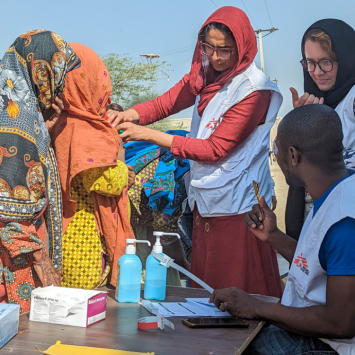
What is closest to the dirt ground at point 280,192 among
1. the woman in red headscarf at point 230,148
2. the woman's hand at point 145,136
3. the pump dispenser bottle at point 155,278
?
the woman in red headscarf at point 230,148

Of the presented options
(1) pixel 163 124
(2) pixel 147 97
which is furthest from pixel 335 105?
(1) pixel 163 124

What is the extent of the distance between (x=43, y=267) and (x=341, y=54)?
1.90 metres

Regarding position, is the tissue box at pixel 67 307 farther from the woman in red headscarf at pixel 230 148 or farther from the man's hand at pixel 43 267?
the woman in red headscarf at pixel 230 148

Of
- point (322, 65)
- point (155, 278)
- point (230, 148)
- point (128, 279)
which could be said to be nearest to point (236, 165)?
point (230, 148)

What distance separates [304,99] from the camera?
2541mm

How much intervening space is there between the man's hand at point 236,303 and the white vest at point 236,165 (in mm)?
839

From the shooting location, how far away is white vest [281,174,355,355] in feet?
4.86

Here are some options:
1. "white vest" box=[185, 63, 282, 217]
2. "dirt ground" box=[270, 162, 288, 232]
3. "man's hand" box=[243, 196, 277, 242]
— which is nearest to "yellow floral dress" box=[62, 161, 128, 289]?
"white vest" box=[185, 63, 282, 217]

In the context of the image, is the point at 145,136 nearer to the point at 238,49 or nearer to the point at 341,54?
the point at 238,49

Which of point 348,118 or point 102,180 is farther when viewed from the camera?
point 348,118

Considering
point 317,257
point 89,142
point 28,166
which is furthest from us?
point 89,142

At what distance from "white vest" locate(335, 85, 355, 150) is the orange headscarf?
1.18 metres

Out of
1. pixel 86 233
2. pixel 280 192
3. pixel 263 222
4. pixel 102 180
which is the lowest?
pixel 280 192

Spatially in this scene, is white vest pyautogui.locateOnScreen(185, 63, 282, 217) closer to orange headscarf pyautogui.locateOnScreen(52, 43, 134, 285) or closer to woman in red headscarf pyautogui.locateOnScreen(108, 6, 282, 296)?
woman in red headscarf pyautogui.locateOnScreen(108, 6, 282, 296)
